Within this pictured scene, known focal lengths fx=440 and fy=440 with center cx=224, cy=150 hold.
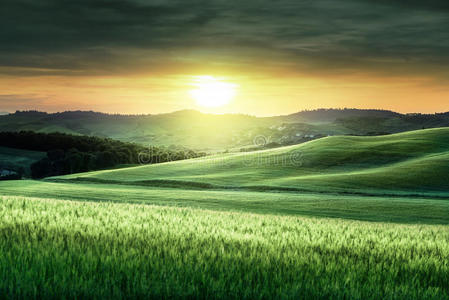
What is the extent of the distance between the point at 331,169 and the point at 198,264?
55.8 meters

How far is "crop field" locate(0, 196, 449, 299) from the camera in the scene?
4.86 m

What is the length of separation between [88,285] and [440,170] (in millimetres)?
54999

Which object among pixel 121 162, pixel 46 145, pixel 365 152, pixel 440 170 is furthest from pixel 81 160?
pixel 440 170

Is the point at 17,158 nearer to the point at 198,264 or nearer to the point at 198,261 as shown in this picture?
the point at 198,261

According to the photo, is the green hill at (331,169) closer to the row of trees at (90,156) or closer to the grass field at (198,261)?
the grass field at (198,261)

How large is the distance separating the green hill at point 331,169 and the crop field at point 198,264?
3622 centimetres

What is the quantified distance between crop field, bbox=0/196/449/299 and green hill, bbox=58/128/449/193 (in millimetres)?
36217

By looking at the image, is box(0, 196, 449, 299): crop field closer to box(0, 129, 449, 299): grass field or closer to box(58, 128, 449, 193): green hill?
box(0, 129, 449, 299): grass field

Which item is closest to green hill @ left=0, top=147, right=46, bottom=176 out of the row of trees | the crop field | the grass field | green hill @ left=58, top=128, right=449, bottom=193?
the row of trees

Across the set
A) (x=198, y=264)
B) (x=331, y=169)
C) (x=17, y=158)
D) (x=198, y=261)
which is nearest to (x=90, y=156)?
(x=17, y=158)

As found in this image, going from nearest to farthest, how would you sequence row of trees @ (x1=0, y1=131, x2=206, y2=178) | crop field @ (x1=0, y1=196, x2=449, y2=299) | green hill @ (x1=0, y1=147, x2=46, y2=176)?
1. crop field @ (x1=0, y1=196, x2=449, y2=299)
2. row of trees @ (x1=0, y1=131, x2=206, y2=178)
3. green hill @ (x1=0, y1=147, x2=46, y2=176)

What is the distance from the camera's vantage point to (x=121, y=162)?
106562 mm

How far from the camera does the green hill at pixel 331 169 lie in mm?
47250

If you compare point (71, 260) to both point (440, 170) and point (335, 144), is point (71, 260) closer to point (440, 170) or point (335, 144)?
point (440, 170)
